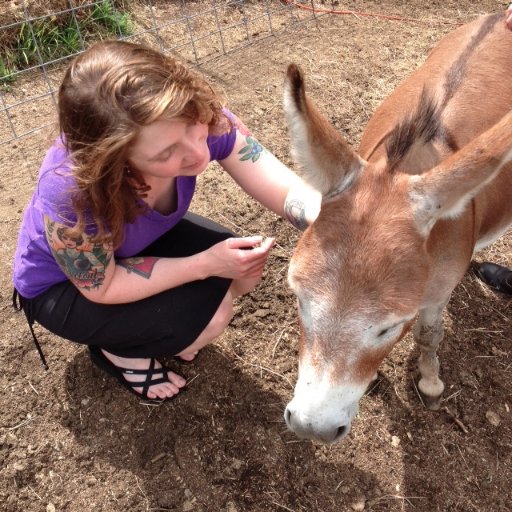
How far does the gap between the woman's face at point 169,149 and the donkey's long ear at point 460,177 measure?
0.80 metres

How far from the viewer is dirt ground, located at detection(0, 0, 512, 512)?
2.45m

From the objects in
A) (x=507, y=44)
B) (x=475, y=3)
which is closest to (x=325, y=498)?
(x=507, y=44)

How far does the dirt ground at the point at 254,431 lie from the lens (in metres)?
2.45

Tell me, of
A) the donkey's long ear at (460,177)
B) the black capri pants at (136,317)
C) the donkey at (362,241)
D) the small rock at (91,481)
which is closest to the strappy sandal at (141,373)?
the black capri pants at (136,317)

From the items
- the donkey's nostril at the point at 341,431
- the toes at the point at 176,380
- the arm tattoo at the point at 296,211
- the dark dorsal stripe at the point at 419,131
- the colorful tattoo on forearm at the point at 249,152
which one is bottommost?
the toes at the point at 176,380

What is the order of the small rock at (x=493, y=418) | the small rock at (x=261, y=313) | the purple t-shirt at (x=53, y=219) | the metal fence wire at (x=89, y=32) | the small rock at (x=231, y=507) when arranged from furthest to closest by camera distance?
1. the metal fence wire at (x=89, y=32)
2. the small rock at (x=261, y=313)
3. the small rock at (x=493, y=418)
4. the small rock at (x=231, y=507)
5. the purple t-shirt at (x=53, y=219)

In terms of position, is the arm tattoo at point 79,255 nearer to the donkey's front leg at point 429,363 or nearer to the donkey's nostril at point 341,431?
the donkey's nostril at point 341,431

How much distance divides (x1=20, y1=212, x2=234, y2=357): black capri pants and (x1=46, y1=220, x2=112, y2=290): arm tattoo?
0.74 feet

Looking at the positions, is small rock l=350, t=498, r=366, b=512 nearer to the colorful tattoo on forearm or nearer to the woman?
the woman

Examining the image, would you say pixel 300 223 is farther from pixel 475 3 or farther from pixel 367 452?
pixel 475 3

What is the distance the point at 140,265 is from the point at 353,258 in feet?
3.56

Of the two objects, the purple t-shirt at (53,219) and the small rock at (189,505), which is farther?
the small rock at (189,505)

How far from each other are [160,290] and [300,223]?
2.28 feet

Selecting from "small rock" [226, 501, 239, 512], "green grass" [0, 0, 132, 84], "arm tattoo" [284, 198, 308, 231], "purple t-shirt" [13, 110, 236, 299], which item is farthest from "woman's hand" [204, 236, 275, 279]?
"green grass" [0, 0, 132, 84]
